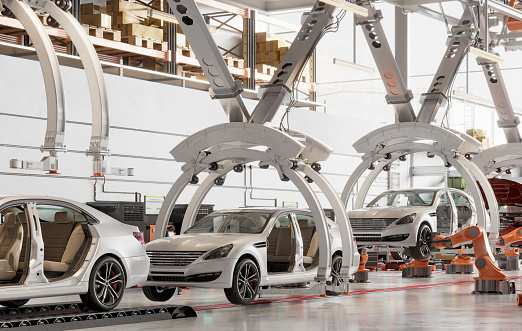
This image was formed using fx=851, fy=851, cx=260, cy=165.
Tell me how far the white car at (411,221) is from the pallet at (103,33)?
22.0ft

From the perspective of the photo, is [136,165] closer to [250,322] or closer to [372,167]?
[372,167]

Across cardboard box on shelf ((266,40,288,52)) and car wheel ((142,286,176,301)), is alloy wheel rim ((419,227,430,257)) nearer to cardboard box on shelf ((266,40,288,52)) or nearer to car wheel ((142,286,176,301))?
car wheel ((142,286,176,301))

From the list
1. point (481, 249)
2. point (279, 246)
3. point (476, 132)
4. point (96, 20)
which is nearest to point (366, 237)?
point (481, 249)

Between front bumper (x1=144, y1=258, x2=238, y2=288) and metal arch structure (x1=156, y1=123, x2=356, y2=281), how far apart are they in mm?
1653

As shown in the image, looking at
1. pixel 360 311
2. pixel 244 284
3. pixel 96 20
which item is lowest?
pixel 360 311

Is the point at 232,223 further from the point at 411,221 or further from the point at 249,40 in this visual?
the point at 249,40

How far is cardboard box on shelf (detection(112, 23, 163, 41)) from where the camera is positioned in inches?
785

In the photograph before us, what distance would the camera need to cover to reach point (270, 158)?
12305mm

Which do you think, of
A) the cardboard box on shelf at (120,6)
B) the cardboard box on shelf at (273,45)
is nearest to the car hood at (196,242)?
the cardboard box on shelf at (120,6)

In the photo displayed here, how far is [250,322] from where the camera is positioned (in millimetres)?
9727

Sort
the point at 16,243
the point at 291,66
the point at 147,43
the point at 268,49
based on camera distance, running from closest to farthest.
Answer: the point at 16,243, the point at 291,66, the point at 147,43, the point at 268,49

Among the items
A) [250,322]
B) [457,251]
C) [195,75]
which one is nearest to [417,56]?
[195,75]

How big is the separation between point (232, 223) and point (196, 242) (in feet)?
4.35

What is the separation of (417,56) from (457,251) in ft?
54.6
